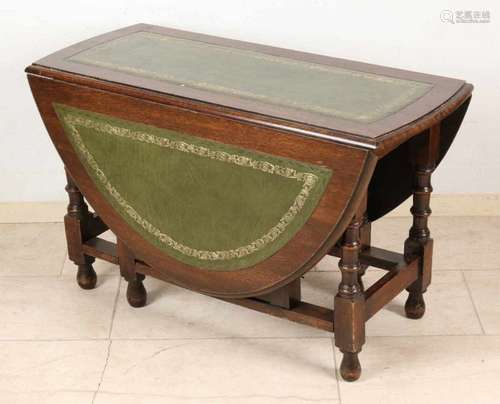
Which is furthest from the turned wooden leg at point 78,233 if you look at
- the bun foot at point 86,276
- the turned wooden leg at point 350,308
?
the turned wooden leg at point 350,308

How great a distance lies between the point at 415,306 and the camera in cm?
370

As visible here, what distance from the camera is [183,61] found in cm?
357

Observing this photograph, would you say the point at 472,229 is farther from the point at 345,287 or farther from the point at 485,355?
the point at 345,287

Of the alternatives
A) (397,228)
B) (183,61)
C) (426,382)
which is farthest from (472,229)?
(183,61)

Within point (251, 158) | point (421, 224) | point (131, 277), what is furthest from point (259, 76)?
point (131, 277)

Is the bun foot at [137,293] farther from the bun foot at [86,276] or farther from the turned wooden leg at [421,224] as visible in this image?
the turned wooden leg at [421,224]

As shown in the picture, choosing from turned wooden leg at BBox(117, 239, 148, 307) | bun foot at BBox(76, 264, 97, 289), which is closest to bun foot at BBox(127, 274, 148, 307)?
turned wooden leg at BBox(117, 239, 148, 307)

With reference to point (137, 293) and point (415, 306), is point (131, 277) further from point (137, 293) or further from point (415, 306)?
point (415, 306)

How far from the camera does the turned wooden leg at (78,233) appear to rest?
12.4 feet

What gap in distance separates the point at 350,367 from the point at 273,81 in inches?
32.0

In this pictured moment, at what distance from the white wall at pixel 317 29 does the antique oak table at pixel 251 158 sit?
1.08ft

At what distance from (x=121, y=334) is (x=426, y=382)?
91 centimetres

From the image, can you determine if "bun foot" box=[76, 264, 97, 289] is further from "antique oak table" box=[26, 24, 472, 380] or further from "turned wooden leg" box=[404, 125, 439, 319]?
"turned wooden leg" box=[404, 125, 439, 319]

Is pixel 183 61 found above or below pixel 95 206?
above
